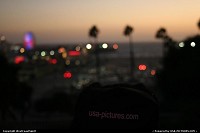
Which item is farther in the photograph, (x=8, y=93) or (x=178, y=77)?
(x=8, y=93)

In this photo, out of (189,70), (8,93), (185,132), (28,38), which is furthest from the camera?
(28,38)

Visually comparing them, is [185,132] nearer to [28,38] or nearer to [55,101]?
[55,101]

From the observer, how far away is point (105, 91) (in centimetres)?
397

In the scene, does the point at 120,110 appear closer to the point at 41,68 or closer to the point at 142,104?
the point at 142,104

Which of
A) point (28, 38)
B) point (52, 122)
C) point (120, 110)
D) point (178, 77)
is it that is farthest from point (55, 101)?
point (28, 38)

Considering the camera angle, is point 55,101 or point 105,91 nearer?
point 105,91

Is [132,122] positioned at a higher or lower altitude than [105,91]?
lower

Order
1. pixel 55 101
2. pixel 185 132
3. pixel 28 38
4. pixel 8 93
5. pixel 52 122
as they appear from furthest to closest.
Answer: pixel 28 38 < pixel 55 101 < pixel 8 93 < pixel 52 122 < pixel 185 132

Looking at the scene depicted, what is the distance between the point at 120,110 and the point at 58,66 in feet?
517

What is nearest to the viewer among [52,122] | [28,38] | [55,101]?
[52,122]

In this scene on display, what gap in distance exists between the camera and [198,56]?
2289 centimetres

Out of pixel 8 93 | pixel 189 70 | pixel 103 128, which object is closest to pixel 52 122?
pixel 103 128

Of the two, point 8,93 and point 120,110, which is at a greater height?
point 120,110

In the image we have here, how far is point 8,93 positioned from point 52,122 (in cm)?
1868
